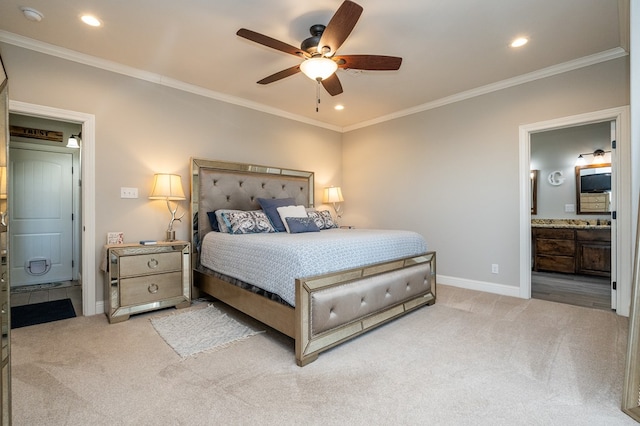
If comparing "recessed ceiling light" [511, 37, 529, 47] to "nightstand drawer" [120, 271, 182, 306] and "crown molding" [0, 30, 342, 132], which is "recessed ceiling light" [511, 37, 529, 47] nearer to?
"crown molding" [0, 30, 342, 132]

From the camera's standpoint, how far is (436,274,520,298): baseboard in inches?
141

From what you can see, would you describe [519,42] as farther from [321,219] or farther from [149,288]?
[149,288]

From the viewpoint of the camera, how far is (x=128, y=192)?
325 cm

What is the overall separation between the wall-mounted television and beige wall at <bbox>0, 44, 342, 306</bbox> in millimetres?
5344

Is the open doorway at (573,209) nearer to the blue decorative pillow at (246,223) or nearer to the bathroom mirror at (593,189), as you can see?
the bathroom mirror at (593,189)

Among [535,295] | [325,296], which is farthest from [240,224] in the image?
[535,295]

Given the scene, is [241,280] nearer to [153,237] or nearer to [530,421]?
[153,237]

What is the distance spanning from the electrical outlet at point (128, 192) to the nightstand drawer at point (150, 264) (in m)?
0.74

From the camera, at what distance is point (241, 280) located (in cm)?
270

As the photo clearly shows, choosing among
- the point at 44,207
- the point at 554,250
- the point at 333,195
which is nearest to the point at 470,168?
the point at 333,195

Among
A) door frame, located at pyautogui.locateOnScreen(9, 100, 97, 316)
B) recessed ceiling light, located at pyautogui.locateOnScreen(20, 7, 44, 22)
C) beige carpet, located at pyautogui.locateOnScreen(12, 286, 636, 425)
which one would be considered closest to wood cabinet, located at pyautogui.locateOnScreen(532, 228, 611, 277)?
beige carpet, located at pyautogui.locateOnScreen(12, 286, 636, 425)

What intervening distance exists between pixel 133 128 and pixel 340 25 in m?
2.53

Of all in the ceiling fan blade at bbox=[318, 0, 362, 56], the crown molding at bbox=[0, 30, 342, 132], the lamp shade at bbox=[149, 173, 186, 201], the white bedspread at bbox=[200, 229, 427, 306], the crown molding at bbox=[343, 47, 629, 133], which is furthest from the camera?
the lamp shade at bbox=[149, 173, 186, 201]

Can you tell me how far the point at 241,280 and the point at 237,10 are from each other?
2.17m
